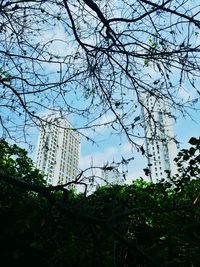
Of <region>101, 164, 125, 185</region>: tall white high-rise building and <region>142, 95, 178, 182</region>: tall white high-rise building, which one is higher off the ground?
<region>142, 95, 178, 182</region>: tall white high-rise building

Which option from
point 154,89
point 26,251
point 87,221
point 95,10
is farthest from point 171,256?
point 95,10

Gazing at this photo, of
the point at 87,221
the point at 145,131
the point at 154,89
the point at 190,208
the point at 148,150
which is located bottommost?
the point at 87,221

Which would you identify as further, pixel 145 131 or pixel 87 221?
pixel 145 131

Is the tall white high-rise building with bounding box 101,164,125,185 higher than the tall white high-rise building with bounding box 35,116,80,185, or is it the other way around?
the tall white high-rise building with bounding box 35,116,80,185

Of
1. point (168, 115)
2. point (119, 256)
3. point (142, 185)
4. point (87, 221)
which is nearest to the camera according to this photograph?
point (87, 221)

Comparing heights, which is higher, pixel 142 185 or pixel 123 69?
pixel 123 69

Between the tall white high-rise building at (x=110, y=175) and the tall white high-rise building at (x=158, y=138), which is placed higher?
the tall white high-rise building at (x=158, y=138)

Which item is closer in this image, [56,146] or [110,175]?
[110,175]

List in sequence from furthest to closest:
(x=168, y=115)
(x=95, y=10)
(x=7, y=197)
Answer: (x=7, y=197), (x=168, y=115), (x=95, y=10)

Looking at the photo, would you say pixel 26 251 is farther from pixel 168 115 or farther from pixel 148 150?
pixel 168 115

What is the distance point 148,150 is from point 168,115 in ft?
1.87

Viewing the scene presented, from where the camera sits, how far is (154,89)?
4.58 m

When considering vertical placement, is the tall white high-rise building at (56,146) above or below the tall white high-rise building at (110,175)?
above

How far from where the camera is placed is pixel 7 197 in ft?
16.9
